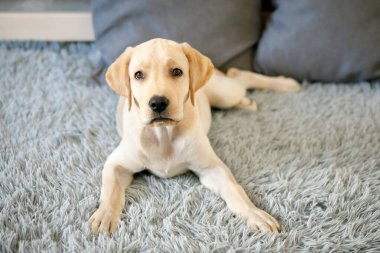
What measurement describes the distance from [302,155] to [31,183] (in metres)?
Result: 1.49

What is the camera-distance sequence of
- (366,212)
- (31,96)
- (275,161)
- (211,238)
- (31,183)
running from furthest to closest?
(31,96)
(275,161)
(31,183)
(366,212)
(211,238)

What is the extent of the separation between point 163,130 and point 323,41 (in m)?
1.56

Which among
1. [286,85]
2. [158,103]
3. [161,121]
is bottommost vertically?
[286,85]

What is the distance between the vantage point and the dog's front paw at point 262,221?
181 cm

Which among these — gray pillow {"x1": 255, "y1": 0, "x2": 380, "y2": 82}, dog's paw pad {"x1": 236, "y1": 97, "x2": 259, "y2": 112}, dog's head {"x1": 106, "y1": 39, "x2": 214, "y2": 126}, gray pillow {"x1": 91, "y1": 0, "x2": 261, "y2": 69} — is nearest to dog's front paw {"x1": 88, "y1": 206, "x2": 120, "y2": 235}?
dog's head {"x1": 106, "y1": 39, "x2": 214, "y2": 126}

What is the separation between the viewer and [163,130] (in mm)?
2055

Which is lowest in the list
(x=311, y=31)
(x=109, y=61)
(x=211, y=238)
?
(x=211, y=238)

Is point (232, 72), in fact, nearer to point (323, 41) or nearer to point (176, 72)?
point (323, 41)

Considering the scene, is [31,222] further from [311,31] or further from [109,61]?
[311,31]

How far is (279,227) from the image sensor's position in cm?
184

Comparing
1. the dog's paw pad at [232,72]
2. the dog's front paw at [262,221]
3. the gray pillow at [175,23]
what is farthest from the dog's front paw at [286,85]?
the dog's front paw at [262,221]

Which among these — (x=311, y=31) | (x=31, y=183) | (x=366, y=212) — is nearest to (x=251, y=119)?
(x=311, y=31)

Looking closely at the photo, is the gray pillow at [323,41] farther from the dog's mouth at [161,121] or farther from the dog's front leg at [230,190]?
the dog's mouth at [161,121]

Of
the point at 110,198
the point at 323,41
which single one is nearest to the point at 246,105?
the point at 323,41
